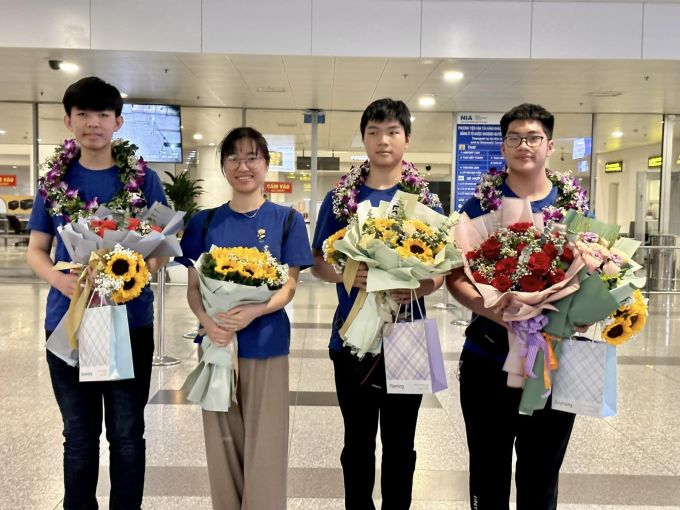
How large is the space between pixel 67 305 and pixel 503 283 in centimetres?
153

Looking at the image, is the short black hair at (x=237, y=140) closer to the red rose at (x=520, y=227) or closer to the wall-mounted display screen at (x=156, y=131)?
the red rose at (x=520, y=227)

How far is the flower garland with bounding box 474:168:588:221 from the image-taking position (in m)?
2.01

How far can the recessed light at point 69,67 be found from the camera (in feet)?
24.6

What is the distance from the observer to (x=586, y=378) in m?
1.80

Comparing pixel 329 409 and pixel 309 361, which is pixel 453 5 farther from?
pixel 329 409

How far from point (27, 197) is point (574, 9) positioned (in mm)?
10142

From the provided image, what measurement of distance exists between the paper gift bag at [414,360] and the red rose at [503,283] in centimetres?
31

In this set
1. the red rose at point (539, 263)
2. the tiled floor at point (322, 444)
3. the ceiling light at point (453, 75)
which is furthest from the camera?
the ceiling light at point (453, 75)

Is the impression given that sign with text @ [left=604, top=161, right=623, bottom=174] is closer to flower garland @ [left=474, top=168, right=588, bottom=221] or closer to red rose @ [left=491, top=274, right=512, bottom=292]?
flower garland @ [left=474, top=168, right=588, bottom=221]

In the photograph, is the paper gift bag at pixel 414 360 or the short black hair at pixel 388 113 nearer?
the paper gift bag at pixel 414 360

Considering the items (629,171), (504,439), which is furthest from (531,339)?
(629,171)

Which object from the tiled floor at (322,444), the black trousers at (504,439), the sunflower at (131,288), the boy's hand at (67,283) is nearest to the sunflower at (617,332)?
the black trousers at (504,439)

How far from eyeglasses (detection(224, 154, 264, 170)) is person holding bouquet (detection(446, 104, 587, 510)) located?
809 millimetres

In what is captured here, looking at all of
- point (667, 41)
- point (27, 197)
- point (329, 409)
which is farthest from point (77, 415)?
point (27, 197)
